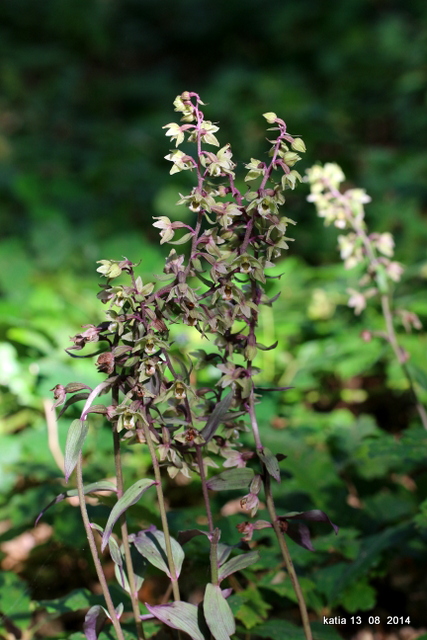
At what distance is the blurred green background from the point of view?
1.96m

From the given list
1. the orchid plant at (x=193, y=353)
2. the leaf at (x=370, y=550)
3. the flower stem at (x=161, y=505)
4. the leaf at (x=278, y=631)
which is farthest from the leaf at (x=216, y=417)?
the leaf at (x=370, y=550)

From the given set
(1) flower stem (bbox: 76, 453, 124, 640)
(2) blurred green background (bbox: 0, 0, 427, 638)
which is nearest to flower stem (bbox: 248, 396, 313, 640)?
(1) flower stem (bbox: 76, 453, 124, 640)

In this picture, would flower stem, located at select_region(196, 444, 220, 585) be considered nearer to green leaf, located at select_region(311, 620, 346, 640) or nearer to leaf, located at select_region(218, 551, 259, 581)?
leaf, located at select_region(218, 551, 259, 581)

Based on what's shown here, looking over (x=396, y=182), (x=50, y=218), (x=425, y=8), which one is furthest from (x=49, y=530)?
(x=425, y=8)

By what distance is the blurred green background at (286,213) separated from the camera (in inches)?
77.3

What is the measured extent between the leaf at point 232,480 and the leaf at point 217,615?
0.17 metres

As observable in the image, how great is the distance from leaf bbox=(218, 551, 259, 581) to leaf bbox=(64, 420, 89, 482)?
0.35 meters

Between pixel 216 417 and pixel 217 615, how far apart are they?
1.11ft

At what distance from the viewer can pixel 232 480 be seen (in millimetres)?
1130

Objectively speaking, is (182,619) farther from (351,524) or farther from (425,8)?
(425,8)

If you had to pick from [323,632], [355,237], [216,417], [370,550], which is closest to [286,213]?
[355,237]

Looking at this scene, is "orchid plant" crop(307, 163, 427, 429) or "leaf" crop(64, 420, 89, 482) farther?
"orchid plant" crop(307, 163, 427, 429)

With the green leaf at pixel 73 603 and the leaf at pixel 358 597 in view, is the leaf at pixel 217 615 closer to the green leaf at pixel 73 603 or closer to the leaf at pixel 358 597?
the green leaf at pixel 73 603

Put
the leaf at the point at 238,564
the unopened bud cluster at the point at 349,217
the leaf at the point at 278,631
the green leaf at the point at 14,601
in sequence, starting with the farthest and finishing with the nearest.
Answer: the unopened bud cluster at the point at 349,217 → the green leaf at the point at 14,601 → the leaf at the point at 278,631 → the leaf at the point at 238,564
